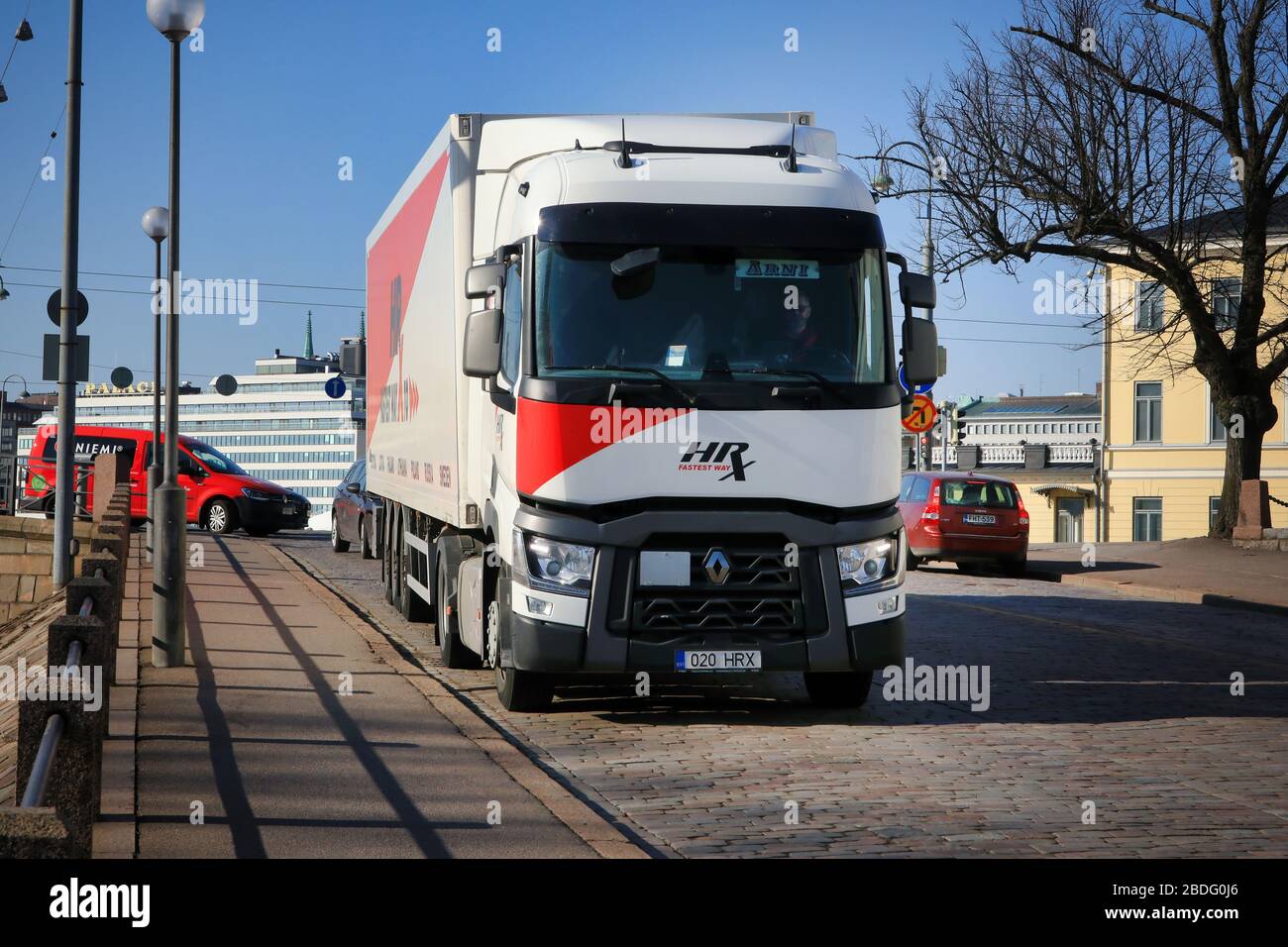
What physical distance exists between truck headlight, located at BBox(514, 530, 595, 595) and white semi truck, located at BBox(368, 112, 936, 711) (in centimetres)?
1

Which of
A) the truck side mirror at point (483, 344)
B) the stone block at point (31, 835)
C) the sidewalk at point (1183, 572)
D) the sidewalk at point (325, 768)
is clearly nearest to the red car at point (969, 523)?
the sidewalk at point (1183, 572)

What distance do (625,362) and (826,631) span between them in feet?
6.43

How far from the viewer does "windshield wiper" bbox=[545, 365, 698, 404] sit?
9.01 m

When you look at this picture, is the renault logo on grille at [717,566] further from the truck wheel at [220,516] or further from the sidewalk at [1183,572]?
the truck wheel at [220,516]

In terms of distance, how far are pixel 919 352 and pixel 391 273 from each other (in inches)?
281

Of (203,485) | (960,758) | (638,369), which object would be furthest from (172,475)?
(203,485)

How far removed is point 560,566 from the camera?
9.05 meters

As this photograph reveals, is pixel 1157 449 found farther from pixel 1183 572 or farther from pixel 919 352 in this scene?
pixel 919 352

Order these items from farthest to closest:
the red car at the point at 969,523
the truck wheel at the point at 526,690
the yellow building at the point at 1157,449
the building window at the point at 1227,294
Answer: the yellow building at the point at 1157,449, the building window at the point at 1227,294, the red car at the point at 969,523, the truck wheel at the point at 526,690

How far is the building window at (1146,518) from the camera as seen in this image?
175 feet

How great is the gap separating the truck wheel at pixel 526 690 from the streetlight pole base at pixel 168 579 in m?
2.73

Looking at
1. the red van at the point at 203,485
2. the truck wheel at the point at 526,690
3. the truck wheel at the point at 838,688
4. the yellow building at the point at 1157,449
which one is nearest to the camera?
the truck wheel at the point at 526,690

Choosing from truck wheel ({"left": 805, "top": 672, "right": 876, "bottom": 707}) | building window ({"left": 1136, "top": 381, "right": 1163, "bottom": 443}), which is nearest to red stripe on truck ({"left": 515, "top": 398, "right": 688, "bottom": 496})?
truck wheel ({"left": 805, "top": 672, "right": 876, "bottom": 707})

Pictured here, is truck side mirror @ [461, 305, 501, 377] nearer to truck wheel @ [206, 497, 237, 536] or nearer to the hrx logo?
the hrx logo
